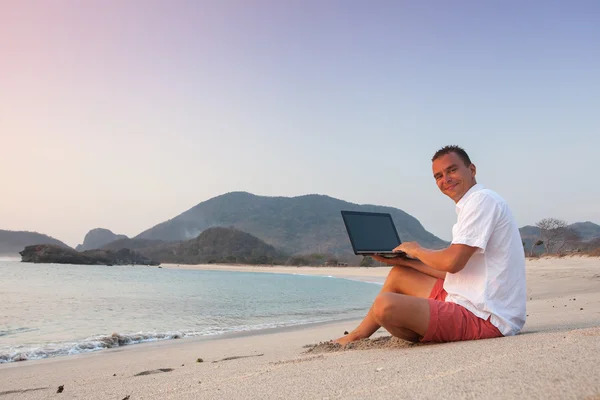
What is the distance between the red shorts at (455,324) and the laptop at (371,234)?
0.52m

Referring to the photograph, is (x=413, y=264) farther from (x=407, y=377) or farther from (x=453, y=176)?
(x=407, y=377)

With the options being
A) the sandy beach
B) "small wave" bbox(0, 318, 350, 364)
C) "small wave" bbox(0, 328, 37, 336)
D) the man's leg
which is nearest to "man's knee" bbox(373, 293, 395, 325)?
the sandy beach

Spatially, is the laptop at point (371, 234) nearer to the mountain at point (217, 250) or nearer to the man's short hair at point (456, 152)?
the man's short hair at point (456, 152)

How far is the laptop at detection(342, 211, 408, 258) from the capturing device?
3.44m

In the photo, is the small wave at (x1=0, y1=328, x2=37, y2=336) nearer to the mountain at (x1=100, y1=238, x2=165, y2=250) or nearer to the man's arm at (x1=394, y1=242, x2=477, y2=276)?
the man's arm at (x1=394, y1=242, x2=477, y2=276)

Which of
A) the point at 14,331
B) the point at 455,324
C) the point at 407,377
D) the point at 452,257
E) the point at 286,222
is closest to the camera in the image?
the point at 407,377

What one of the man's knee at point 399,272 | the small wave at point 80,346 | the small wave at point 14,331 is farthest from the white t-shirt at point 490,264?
the small wave at point 14,331

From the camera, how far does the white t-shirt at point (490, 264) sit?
2.74m

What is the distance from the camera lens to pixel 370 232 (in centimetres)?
356

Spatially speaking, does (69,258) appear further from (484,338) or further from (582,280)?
(484,338)

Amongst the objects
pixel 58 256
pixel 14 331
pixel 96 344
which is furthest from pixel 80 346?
pixel 58 256

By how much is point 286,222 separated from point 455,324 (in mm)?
142483

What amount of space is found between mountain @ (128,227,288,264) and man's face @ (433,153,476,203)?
87173 mm

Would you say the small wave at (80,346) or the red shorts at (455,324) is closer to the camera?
the red shorts at (455,324)
